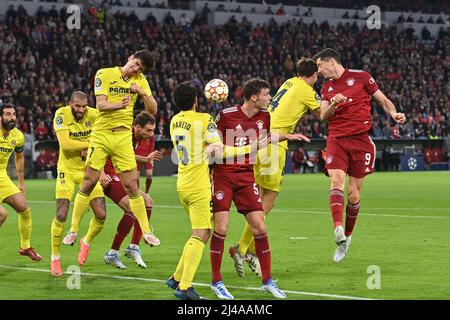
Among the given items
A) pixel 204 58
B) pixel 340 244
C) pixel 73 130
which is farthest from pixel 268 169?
pixel 204 58

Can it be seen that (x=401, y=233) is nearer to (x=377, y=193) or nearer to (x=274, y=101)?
(x=274, y=101)

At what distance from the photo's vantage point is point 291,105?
41.6ft

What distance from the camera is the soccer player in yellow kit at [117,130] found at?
12.2 metres

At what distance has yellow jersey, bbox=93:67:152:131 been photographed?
487 inches

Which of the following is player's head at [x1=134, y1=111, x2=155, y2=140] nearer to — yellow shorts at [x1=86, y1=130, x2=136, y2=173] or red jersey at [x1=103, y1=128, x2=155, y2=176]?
red jersey at [x1=103, y1=128, x2=155, y2=176]

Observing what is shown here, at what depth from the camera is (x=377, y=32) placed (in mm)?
55688

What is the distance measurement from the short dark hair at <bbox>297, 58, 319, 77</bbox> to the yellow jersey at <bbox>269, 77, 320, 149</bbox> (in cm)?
10

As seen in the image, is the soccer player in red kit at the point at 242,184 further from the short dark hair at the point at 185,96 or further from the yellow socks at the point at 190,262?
the short dark hair at the point at 185,96

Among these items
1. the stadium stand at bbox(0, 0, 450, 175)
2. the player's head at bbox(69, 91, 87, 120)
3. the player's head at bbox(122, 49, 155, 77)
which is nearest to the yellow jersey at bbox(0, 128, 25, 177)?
the player's head at bbox(69, 91, 87, 120)

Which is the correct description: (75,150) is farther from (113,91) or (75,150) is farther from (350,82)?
(350,82)

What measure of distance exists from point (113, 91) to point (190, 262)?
3.78 metres

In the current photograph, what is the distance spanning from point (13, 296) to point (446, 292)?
454 centimetres

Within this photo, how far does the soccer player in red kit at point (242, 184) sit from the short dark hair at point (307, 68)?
8.56 ft
